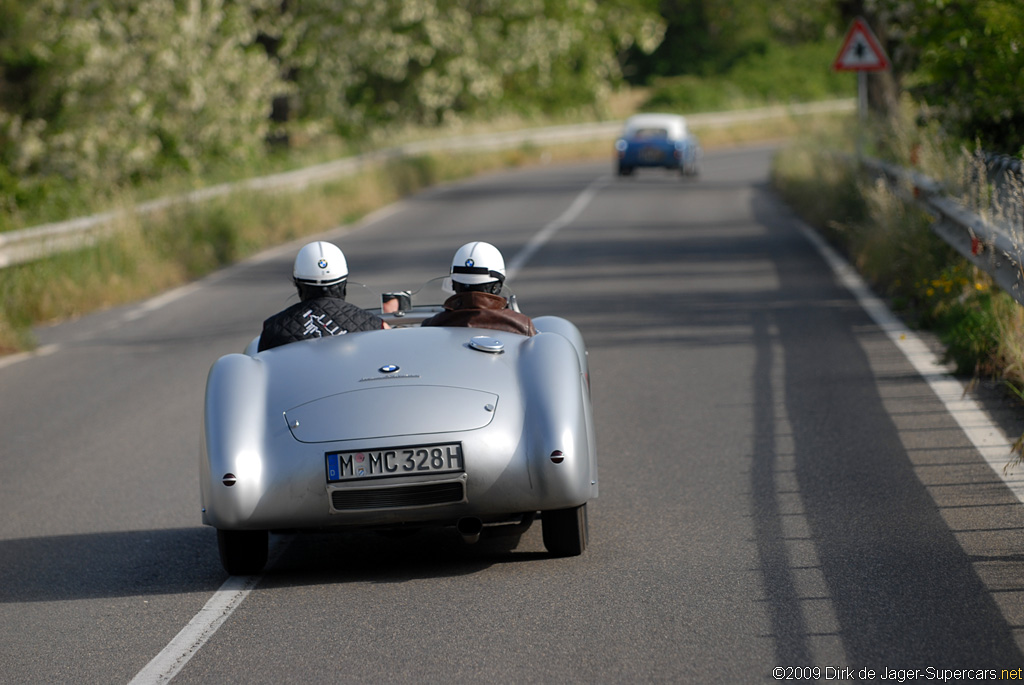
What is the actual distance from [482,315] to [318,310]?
2.58 ft

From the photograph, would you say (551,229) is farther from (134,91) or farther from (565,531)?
(565,531)

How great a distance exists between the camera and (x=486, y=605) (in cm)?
563

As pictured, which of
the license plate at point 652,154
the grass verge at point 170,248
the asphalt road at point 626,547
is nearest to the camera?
the asphalt road at point 626,547

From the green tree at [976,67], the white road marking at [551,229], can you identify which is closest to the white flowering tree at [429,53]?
the white road marking at [551,229]

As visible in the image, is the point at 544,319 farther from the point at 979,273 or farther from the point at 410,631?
the point at 979,273

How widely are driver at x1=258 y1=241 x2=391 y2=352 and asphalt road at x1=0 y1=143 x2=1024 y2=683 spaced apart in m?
0.99

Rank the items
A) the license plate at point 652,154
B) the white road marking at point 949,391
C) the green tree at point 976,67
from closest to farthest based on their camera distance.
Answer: the white road marking at point 949,391 → the green tree at point 976,67 → the license plate at point 652,154

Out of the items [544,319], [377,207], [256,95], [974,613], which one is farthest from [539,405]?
[256,95]

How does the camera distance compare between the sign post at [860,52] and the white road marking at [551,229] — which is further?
the sign post at [860,52]

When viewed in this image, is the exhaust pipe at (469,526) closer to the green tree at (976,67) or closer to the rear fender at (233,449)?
the rear fender at (233,449)

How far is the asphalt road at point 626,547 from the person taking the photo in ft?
16.5

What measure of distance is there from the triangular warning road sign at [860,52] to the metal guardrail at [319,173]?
30.2 feet

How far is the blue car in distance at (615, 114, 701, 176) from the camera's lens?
3603cm

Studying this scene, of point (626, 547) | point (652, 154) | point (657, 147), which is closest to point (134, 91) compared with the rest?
→ point (652, 154)
